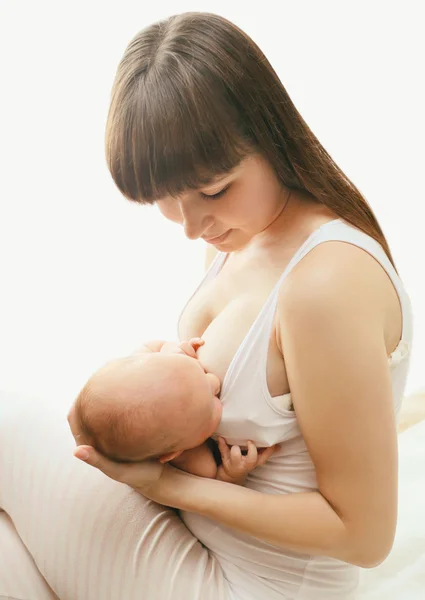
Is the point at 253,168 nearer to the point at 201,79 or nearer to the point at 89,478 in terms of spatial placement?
the point at 201,79

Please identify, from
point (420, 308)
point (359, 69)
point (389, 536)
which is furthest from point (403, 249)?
point (389, 536)

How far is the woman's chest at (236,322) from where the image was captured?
1.10 m

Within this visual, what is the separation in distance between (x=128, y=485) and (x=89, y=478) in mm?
62

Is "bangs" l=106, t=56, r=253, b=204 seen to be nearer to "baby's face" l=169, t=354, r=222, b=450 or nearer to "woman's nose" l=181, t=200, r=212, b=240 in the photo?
"woman's nose" l=181, t=200, r=212, b=240

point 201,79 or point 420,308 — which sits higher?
point 201,79

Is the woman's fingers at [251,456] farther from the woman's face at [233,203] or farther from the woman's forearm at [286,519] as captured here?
the woman's face at [233,203]

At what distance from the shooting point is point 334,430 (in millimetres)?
1033

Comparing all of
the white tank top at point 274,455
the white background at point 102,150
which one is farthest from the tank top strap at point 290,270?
the white background at point 102,150

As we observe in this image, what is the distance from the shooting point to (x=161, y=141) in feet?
3.31

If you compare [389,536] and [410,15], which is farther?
[410,15]

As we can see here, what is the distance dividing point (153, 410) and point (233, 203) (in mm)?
302

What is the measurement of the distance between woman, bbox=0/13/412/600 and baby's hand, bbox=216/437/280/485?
0.02m

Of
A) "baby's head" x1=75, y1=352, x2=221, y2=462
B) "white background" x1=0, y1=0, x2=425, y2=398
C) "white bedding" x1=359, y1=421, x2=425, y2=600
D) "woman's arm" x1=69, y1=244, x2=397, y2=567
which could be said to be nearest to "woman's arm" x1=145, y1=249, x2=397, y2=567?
"woman's arm" x1=69, y1=244, x2=397, y2=567

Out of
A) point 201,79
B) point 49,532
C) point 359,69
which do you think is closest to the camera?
point 201,79
